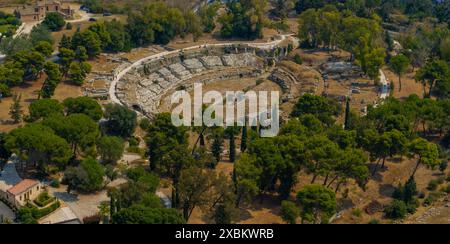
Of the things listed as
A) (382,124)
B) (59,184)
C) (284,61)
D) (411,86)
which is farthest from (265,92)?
(59,184)

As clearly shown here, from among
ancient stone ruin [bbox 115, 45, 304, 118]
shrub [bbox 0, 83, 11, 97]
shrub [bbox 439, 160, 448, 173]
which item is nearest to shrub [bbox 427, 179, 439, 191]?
shrub [bbox 439, 160, 448, 173]

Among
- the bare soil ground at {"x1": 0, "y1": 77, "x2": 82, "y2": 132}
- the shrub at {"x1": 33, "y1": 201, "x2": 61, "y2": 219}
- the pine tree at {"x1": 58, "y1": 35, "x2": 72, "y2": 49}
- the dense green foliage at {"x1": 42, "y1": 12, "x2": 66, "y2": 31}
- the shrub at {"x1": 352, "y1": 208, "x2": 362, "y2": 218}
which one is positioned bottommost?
the shrub at {"x1": 352, "y1": 208, "x2": 362, "y2": 218}

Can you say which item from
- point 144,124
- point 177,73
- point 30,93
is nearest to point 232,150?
point 144,124

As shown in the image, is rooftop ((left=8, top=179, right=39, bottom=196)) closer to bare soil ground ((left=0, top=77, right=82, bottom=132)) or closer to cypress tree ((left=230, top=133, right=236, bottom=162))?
bare soil ground ((left=0, top=77, right=82, bottom=132))

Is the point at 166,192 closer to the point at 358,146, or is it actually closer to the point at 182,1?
the point at 358,146

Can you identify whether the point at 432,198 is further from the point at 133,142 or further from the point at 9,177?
the point at 9,177

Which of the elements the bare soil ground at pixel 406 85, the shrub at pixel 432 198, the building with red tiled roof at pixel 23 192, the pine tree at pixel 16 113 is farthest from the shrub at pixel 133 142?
the bare soil ground at pixel 406 85
